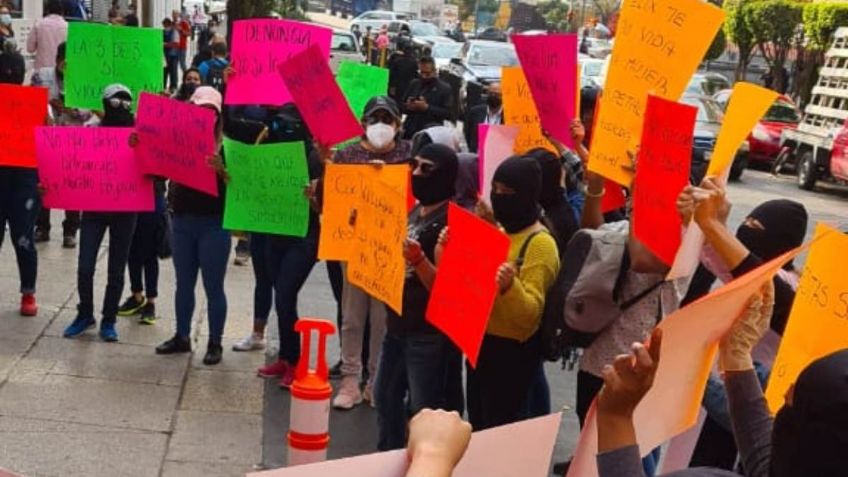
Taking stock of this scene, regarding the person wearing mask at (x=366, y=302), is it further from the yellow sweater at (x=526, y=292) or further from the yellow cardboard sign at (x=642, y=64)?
the yellow sweater at (x=526, y=292)

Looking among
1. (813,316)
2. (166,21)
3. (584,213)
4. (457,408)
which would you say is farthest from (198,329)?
(166,21)

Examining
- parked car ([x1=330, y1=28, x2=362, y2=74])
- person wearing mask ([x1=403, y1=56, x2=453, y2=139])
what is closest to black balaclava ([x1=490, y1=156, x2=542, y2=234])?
person wearing mask ([x1=403, y1=56, x2=453, y2=139])

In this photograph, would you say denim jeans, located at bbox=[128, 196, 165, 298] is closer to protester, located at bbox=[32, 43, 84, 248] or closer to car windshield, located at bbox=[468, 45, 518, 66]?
protester, located at bbox=[32, 43, 84, 248]

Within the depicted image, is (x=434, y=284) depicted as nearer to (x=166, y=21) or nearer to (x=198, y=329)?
(x=198, y=329)

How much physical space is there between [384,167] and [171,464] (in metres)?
1.78

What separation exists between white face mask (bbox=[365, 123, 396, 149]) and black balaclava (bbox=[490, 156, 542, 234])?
1.77m

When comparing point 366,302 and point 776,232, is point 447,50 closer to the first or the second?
point 366,302

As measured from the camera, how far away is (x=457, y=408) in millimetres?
5719

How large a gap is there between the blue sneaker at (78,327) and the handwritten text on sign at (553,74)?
10.8ft

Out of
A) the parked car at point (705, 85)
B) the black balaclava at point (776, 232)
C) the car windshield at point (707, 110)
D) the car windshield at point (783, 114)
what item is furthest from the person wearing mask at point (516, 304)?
the car windshield at point (783, 114)

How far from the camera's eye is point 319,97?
6500mm

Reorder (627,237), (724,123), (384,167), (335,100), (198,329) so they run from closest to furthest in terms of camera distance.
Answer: (724,123), (627,237), (384,167), (335,100), (198,329)

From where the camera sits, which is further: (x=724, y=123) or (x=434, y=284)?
(x=434, y=284)

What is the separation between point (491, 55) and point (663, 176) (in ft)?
73.5
